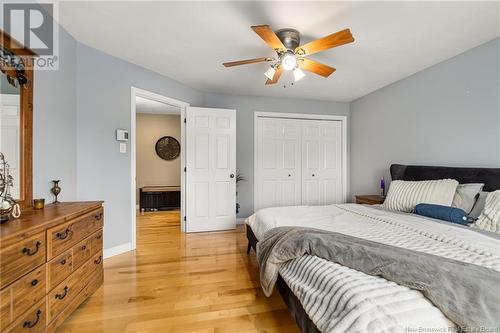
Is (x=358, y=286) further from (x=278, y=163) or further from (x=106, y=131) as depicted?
(x=278, y=163)

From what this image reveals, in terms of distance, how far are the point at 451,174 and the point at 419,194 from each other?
0.51 metres

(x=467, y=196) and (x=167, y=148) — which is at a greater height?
(x=167, y=148)

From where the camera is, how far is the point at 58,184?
84.7 inches

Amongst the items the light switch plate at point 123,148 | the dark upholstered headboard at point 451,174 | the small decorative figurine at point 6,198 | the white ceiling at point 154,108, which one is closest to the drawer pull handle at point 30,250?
the small decorative figurine at point 6,198

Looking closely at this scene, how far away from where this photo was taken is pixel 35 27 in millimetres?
1882

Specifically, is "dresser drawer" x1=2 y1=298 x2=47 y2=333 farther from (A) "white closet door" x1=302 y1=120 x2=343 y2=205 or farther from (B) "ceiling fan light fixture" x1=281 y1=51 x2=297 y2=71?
(A) "white closet door" x1=302 y1=120 x2=343 y2=205

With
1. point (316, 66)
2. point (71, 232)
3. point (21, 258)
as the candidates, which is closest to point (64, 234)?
point (71, 232)

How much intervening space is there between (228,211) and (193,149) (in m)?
1.23

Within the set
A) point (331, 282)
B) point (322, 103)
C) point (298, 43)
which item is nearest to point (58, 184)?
point (331, 282)

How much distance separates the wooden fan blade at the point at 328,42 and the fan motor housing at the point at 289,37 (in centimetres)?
13

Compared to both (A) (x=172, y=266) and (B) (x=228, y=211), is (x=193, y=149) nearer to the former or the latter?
(B) (x=228, y=211)

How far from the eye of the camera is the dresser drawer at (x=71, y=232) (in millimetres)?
1405

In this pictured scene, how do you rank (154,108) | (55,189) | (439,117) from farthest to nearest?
(154,108) → (439,117) → (55,189)

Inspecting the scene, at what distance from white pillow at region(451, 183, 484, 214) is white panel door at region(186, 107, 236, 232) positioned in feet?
9.50
